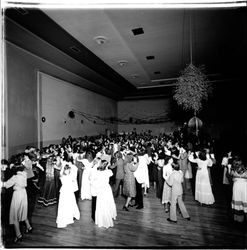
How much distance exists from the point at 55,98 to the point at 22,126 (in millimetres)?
2827

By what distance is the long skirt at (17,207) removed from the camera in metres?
3.65

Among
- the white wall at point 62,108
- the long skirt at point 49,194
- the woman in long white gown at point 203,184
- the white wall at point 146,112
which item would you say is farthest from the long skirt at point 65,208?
the white wall at point 146,112

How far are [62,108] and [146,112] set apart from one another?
10210 mm

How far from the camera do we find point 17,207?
3.71 m

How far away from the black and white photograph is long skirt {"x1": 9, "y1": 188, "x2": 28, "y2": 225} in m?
0.02

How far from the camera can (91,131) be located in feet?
45.1

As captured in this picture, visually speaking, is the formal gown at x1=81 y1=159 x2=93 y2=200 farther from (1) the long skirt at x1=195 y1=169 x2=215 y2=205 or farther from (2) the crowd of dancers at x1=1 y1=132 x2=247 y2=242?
(1) the long skirt at x1=195 y1=169 x2=215 y2=205

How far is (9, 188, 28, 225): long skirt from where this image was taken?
3652 mm

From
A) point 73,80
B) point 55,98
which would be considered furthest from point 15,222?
point 73,80

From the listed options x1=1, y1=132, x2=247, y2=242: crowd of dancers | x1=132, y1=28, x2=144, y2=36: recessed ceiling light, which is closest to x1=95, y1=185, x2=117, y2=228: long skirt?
x1=1, y1=132, x2=247, y2=242: crowd of dancers

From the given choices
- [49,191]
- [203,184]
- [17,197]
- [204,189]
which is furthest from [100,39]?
[204,189]

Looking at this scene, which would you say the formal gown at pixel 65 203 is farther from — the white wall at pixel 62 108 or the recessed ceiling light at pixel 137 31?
the white wall at pixel 62 108

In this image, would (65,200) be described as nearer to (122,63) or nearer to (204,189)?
(204,189)

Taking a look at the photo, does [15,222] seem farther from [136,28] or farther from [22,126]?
[136,28]
